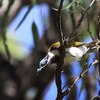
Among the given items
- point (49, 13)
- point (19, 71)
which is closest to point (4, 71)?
point (19, 71)

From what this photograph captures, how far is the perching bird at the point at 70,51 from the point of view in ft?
2.85

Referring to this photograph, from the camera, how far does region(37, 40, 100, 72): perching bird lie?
870 millimetres

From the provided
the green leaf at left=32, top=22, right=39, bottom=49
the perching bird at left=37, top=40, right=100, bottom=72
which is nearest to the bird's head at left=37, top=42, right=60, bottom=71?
the perching bird at left=37, top=40, right=100, bottom=72

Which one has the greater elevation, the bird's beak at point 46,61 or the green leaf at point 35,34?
the bird's beak at point 46,61

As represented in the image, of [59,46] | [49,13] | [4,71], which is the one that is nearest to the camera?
[59,46]

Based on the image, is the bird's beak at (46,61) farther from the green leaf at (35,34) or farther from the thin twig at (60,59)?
the green leaf at (35,34)

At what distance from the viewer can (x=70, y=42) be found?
89cm

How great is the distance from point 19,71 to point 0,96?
175mm

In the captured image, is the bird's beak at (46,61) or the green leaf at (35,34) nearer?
the bird's beak at (46,61)

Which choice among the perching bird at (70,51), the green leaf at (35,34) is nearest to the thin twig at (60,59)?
the perching bird at (70,51)

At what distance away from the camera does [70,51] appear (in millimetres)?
901

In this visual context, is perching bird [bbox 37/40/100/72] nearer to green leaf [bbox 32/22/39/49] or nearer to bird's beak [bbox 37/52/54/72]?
bird's beak [bbox 37/52/54/72]

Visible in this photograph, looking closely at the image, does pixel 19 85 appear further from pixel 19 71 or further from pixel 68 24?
pixel 68 24

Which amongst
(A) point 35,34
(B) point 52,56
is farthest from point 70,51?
(A) point 35,34
